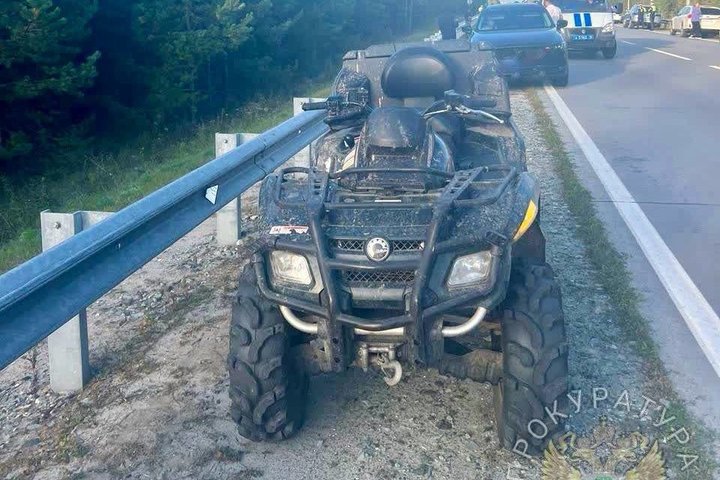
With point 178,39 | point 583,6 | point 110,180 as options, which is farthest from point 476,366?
point 583,6

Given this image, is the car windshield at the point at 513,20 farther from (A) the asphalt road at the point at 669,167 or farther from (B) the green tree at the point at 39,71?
(B) the green tree at the point at 39,71

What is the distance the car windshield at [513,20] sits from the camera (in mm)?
19422

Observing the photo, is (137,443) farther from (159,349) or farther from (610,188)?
(610,188)

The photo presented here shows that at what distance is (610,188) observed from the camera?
901cm

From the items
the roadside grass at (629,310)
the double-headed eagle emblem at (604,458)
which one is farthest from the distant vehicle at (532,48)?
the double-headed eagle emblem at (604,458)

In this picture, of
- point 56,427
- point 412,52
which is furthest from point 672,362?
point 56,427

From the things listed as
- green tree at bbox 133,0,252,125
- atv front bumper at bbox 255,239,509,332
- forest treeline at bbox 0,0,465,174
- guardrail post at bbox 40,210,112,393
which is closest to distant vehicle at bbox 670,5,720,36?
forest treeline at bbox 0,0,465,174

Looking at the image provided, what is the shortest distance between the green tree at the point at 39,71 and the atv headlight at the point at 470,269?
11.0m

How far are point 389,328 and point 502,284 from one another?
0.52m

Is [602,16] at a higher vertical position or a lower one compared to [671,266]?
higher

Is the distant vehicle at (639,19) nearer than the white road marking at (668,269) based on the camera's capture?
No

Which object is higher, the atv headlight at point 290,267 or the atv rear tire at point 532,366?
the atv headlight at point 290,267

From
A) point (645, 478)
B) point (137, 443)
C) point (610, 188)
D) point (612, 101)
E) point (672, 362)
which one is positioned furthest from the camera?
point (612, 101)

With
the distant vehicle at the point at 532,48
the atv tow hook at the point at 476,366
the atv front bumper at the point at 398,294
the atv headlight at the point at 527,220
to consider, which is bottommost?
the atv tow hook at the point at 476,366
